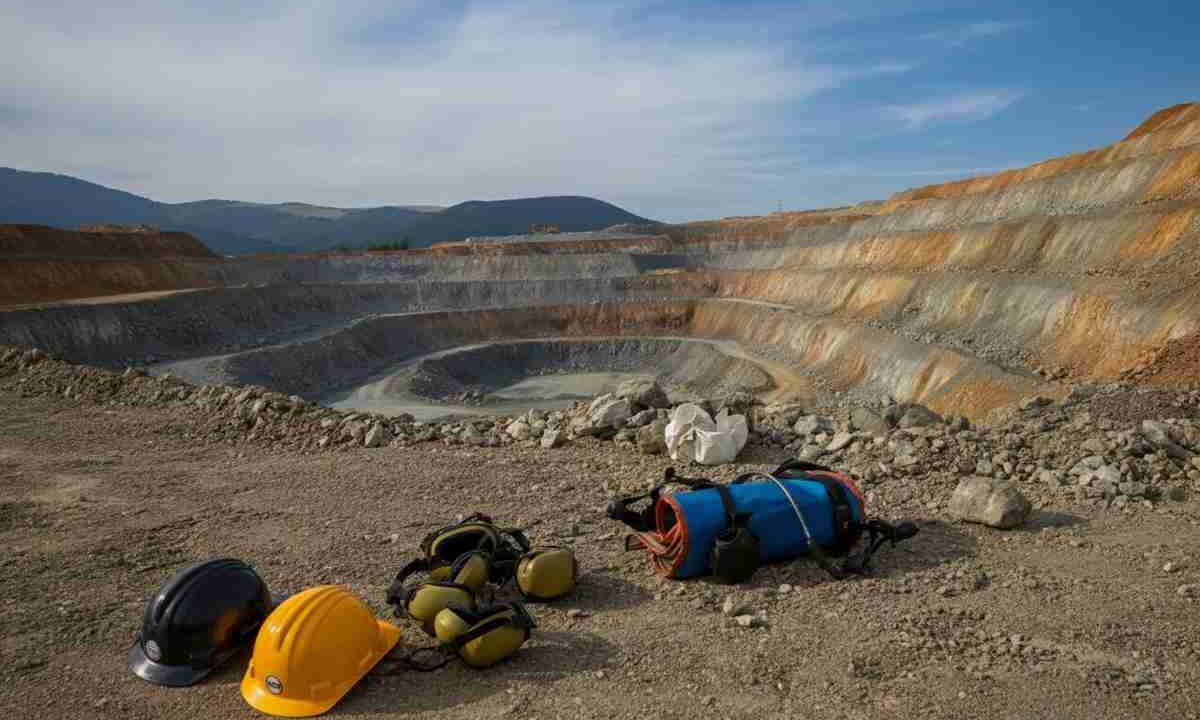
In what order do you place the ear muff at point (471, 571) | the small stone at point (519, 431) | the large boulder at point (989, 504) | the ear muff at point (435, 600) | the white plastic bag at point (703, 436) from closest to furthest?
the ear muff at point (435, 600) → the ear muff at point (471, 571) → the large boulder at point (989, 504) → the white plastic bag at point (703, 436) → the small stone at point (519, 431)

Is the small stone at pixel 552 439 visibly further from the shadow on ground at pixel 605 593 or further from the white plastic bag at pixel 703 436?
the shadow on ground at pixel 605 593

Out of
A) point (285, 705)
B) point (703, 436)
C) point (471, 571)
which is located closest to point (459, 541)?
point (471, 571)

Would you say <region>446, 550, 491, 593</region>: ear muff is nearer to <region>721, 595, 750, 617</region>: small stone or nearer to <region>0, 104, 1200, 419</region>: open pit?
<region>721, 595, 750, 617</region>: small stone

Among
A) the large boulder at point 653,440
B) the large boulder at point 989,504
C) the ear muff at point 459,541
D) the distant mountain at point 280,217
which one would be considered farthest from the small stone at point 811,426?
the distant mountain at point 280,217

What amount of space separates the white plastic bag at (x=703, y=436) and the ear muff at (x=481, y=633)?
4259mm

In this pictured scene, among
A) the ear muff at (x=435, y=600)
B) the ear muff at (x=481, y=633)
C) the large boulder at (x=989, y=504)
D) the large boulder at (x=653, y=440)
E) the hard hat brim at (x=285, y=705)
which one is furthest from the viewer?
the large boulder at (x=653, y=440)

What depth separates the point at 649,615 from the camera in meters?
5.23

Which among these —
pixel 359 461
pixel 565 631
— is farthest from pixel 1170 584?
pixel 359 461

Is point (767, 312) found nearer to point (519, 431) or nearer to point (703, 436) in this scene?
point (519, 431)

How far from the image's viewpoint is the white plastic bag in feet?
27.6

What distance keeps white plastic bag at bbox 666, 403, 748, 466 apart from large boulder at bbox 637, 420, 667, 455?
0.16 meters

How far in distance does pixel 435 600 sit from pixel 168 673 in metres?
1.77

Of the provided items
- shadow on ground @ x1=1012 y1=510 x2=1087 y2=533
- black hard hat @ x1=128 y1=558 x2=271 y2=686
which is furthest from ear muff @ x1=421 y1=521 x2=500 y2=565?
shadow on ground @ x1=1012 y1=510 x2=1087 y2=533

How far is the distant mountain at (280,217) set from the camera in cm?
12762
